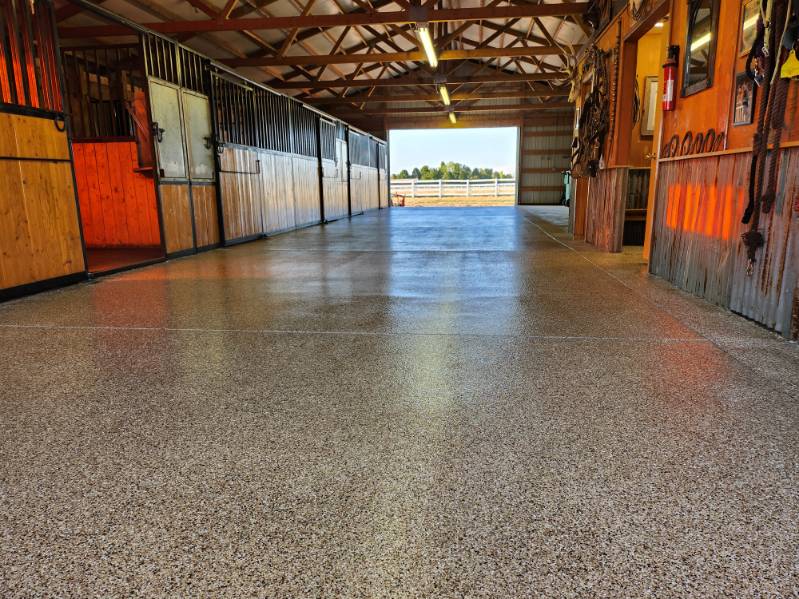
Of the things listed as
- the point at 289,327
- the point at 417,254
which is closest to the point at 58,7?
the point at 417,254

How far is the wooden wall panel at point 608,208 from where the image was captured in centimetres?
614

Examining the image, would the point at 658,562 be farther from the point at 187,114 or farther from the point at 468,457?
the point at 187,114

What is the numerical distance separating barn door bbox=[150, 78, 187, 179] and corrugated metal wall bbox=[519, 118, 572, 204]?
1727 cm

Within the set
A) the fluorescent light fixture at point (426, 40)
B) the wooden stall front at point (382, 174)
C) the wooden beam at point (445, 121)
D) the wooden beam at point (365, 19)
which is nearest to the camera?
the wooden beam at point (365, 19)

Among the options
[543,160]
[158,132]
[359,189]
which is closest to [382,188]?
[359,189]

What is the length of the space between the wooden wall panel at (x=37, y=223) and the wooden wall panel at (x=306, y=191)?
6.33 meters

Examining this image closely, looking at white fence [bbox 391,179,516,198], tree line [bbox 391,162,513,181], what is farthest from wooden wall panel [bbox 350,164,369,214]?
tree line [bbox 391,162,513,181]

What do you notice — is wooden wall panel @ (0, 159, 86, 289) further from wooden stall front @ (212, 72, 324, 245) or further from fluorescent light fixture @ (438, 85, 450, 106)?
fluorescent light fixture @ (438, 85, 450, 106)

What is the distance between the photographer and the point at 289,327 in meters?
3.22

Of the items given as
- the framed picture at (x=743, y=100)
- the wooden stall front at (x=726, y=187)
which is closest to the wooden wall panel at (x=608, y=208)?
the wooden stall front at (x=726, y=187)

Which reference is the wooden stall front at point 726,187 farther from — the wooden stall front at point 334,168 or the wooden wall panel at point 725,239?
the wooden stall front at point 334,168

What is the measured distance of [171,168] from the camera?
258 inches

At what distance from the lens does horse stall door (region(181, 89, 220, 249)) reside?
7005mm

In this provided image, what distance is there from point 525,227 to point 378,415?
9.23 m
